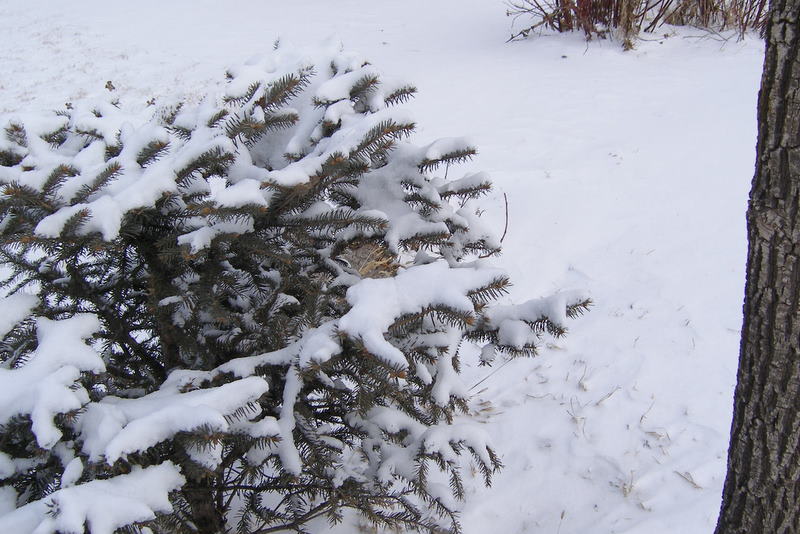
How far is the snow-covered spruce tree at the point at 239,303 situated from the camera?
1.44 m

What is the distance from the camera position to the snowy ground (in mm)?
2625

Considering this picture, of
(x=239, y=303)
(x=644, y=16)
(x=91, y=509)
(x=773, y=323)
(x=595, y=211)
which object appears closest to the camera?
(x=91, y=509)

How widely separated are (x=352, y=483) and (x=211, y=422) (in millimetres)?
752

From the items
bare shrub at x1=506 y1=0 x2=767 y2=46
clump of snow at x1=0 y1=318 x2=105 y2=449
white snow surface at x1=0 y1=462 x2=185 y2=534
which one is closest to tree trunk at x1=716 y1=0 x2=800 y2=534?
white snow surface at x1=0 y1=462 x2=185 y2=534

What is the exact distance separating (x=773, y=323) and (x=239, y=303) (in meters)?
1.47

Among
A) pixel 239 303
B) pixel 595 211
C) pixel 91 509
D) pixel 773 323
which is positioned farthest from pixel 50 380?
pixel 595 211

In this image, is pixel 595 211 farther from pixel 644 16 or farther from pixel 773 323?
pixel 644 16

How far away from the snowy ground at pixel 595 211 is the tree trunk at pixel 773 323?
0.77 m

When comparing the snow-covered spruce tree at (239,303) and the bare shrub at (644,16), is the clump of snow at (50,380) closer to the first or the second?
the snow-covered spruce tree at (239,303)

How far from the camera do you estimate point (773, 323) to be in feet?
4.92

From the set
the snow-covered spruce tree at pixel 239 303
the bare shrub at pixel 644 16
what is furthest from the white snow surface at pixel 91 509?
the bare shrub at pixel 644 16

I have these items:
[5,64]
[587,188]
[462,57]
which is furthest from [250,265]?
[5,64]

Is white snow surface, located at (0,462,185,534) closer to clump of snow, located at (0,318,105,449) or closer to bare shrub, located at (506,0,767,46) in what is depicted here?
clump of snow, located at (0,318,105,449)

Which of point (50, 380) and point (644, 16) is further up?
point (50, 380)
